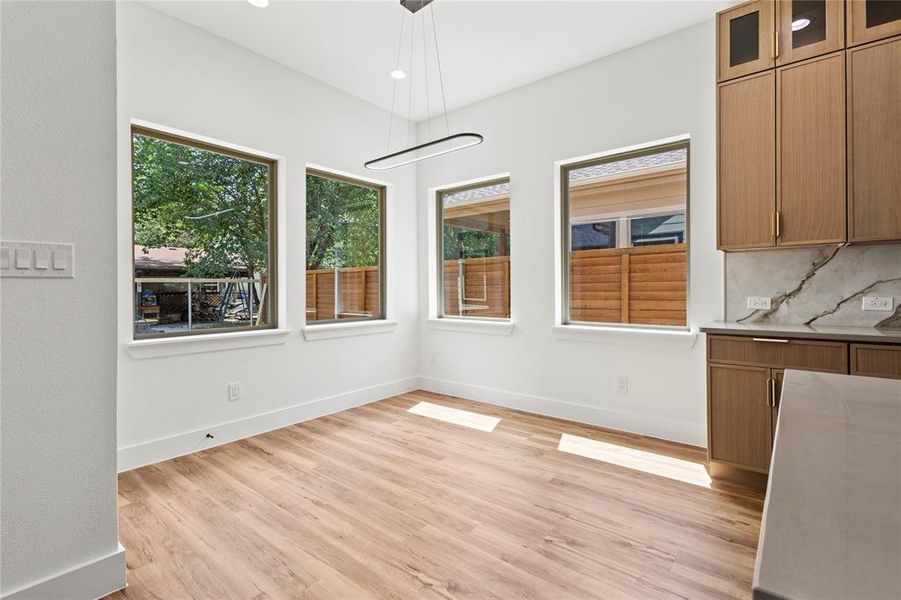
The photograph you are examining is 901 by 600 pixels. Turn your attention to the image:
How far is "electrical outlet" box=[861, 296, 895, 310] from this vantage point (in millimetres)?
2729

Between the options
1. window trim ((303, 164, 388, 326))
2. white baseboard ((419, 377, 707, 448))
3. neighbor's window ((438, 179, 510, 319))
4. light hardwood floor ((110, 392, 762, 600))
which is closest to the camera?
light hardwood floor ((110, 392, 762, 600))

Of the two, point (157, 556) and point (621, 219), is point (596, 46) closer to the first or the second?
point (621, 219)

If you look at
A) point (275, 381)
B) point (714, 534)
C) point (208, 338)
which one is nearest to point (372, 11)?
point (208, 338)

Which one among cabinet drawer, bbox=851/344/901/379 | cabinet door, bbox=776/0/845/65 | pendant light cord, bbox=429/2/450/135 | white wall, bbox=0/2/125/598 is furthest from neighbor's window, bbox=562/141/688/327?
white wall, bbox=0/2/125/598

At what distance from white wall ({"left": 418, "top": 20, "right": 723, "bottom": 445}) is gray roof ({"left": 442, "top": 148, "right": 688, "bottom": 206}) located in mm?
194

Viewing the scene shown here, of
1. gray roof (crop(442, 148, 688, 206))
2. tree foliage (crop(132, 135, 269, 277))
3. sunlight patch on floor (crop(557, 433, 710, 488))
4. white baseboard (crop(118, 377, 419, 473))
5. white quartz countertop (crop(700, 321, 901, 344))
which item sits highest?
gray roof (crop(442, 148, 688, 206))

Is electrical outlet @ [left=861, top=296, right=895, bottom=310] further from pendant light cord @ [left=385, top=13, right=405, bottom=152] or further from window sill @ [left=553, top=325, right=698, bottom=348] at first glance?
pendant light cord @ [left=385, top=13, right=405, bottom=152]

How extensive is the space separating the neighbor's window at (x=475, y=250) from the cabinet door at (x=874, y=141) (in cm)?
259

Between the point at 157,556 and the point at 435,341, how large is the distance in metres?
3.27

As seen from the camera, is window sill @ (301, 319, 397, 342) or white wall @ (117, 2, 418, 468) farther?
window sill @ (301, 319, 397, 342)

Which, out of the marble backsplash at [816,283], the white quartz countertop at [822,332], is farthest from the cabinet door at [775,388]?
the marble backsplash at [816,283]

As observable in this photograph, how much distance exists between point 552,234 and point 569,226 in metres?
0.21

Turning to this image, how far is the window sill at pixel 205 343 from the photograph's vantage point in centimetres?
302

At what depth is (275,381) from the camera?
3.79 metres
